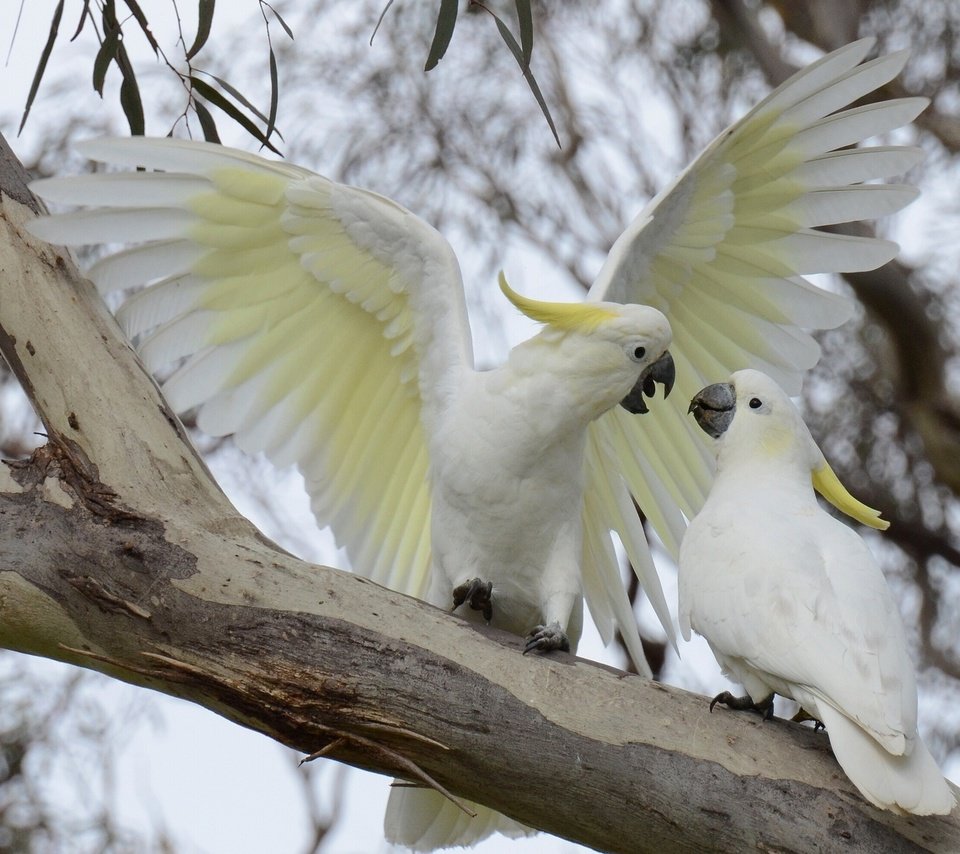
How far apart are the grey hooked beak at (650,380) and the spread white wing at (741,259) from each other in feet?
0.69

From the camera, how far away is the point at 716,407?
92.0 inches

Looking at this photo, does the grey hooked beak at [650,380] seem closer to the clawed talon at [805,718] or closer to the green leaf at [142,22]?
the clawed talon at [805,718]

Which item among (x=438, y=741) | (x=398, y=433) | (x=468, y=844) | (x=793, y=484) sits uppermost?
(x=398, y=433)

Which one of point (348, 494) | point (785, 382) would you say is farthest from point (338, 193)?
point (785, 382)

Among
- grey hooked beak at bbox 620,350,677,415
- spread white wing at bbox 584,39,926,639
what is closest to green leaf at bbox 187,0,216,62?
spread white wing at bbox 584,39,926,639

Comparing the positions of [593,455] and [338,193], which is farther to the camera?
[593,455]

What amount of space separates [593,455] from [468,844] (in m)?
0.82

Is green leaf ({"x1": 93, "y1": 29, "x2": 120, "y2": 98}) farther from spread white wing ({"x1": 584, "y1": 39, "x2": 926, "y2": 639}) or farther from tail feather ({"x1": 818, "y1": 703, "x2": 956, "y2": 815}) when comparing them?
tail feather ({"x1": 818, "y1": 703, "x2": 956, "y2": 815})

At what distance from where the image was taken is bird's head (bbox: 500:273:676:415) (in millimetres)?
2316

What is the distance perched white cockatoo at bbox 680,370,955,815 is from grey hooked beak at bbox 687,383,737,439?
0.01 metres

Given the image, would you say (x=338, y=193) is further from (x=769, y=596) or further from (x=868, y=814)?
(x=868, y=814)

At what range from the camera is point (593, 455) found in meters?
2.71

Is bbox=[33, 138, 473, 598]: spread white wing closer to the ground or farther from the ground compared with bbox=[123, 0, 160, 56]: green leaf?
closer to the ground

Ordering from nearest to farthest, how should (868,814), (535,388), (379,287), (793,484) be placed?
(868,814) → (793,484) → (535,388) → (379,287)
